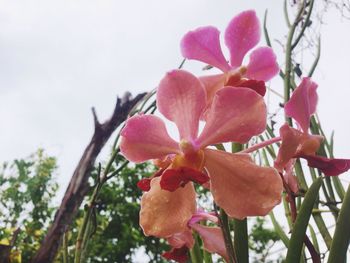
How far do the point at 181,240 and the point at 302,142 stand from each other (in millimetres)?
210

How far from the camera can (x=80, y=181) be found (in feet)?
3.47

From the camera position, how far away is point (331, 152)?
2.56ft

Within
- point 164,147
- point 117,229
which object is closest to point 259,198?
point 164,147

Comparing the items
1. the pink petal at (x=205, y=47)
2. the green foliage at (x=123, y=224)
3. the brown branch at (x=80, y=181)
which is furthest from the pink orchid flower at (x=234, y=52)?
the green foliage at (x=123, y=224)

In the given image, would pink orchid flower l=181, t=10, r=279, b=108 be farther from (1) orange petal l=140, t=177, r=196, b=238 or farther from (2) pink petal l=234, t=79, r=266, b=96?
(1) orange petal l=140, t=177, r=196, b=238

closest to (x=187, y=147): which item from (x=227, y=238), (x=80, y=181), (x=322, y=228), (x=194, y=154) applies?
(x=194, y=154)

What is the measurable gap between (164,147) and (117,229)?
363 centimetres

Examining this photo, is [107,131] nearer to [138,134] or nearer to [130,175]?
[138,134]

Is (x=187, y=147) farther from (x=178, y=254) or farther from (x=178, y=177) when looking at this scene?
(x=178, y=254)

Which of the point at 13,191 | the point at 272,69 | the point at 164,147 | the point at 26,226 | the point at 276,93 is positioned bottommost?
the point at 164,147

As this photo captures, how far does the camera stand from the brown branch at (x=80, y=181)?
3.47ft

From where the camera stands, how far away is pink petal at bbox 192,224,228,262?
1.85 feet

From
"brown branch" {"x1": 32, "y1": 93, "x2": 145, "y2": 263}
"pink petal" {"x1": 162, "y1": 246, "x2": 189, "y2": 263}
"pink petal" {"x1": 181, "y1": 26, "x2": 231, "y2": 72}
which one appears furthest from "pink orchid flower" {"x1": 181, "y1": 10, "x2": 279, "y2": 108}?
"brown branch" {"x1": 32, "y1": 93, "x2": 145, "y2": 263}

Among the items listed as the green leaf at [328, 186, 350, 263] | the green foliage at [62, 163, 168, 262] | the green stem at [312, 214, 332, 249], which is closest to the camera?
the green leaf at [328, 186, 350, 263]
